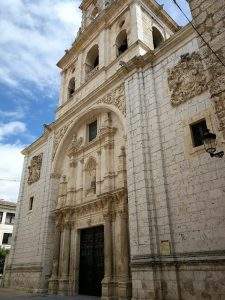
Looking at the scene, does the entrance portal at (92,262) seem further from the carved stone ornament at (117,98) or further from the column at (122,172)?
the carved stone ornament at (117,98)

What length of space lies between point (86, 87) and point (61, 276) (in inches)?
405

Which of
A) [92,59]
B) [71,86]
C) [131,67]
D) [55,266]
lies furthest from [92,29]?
[55,266]

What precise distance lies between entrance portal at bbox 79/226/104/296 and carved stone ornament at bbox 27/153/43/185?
631 centimetres

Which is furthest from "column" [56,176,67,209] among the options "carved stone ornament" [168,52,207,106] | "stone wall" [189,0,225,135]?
"stone wall" [189,0,225,135]

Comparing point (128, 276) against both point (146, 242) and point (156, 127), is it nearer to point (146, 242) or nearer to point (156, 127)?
point (146, 242)

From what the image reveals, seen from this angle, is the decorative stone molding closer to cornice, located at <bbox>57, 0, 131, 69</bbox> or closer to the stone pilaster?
the stone pilaster

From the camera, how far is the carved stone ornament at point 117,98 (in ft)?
41.7

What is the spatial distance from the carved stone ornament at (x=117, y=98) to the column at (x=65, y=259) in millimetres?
6243

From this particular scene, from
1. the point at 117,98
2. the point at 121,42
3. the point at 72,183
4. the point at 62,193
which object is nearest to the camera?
the point at 117,98

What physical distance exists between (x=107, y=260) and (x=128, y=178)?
11.0ft

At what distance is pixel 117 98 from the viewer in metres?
13.2

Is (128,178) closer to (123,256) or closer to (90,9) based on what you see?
(123,256)

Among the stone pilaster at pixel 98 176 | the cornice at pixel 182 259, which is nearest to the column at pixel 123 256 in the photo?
the cornice at pixel 182 259

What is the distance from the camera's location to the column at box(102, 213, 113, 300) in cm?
1023
